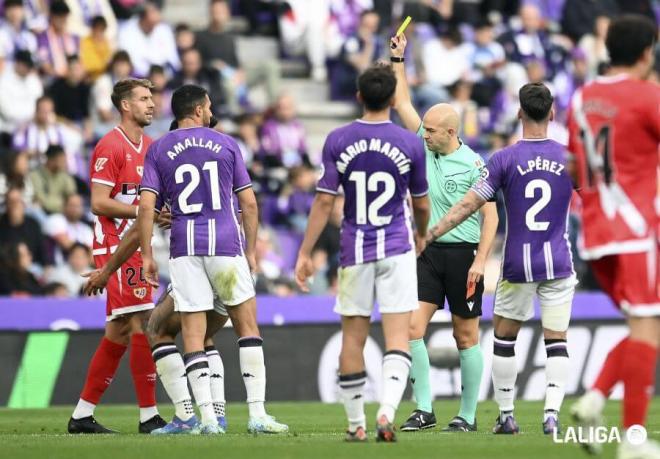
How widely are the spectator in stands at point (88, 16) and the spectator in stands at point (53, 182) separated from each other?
308cm

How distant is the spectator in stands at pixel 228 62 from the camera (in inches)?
877

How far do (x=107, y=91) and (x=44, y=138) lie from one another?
4.39 ft

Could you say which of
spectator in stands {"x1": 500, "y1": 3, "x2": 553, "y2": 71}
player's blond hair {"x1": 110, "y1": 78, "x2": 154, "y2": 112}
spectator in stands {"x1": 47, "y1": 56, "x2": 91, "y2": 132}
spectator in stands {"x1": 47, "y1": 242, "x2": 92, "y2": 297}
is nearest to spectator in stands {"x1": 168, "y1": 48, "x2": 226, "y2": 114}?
spectator in stands {"x1": 47, "y1": 56, "x2": 91, "y2": 132}

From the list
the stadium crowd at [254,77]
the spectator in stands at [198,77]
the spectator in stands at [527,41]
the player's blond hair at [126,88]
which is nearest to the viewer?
the player's blond hair at [126,88]

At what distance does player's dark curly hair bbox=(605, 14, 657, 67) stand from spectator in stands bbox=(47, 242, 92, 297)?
10.8 m

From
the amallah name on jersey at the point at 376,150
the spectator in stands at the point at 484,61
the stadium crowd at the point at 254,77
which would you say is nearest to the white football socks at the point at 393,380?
the amallah name on jersey at the point at 376,150

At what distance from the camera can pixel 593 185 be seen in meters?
8.58

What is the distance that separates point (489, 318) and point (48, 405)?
17.0 feet

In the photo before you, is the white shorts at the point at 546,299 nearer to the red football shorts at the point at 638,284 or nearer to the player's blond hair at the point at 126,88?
the red football shorts at the point at 638,284

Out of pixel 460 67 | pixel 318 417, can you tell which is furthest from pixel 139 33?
pixel 318 417

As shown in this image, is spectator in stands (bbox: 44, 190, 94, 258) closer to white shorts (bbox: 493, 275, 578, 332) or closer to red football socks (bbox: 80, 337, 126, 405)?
red football socks (bbox: 80, 337, 126, 405)

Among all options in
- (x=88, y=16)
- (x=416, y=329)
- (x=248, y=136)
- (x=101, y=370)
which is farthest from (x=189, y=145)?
(x=88, y=16)

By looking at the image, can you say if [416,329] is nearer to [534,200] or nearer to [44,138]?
[534,200]

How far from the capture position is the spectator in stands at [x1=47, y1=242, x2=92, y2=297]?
714 inches
